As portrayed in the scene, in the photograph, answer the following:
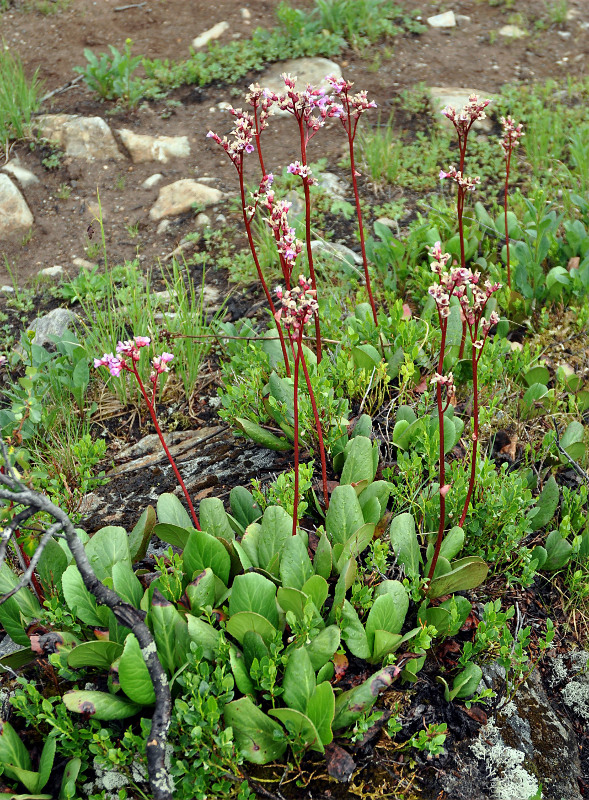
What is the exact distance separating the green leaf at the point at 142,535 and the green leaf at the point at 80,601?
323mm

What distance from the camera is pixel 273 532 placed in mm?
2391

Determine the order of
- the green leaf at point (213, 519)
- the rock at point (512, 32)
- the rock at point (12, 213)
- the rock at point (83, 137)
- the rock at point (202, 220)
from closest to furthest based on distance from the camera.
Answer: the green leaf at point (213, 519)
the rock at point (202, 220)
the rock at point (12, 213)
the rock at point (83, 137)
the rock at point (512, 32)

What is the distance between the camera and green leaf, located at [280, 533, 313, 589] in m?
2.25

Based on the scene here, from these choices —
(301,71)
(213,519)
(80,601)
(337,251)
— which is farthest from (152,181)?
(80,601)

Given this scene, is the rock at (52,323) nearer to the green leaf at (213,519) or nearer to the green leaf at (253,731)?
the green leaf at (213,519)

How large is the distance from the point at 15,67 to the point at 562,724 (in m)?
7.20

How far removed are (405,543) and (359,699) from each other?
0.60 metres

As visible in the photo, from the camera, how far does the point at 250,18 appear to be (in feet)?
26.2

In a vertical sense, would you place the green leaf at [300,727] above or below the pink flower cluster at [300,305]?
below

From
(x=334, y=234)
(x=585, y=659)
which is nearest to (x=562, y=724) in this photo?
(x=585, y=659)

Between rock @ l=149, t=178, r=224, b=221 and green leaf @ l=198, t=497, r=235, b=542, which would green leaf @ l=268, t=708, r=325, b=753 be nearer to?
green leaf @ l=198, t=497, r=235, b=542

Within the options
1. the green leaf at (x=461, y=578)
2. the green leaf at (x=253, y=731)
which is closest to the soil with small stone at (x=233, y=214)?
the green leaf at (x=253, y=731)

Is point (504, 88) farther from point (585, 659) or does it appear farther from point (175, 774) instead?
point (175, 774)

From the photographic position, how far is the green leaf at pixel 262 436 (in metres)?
3.01
